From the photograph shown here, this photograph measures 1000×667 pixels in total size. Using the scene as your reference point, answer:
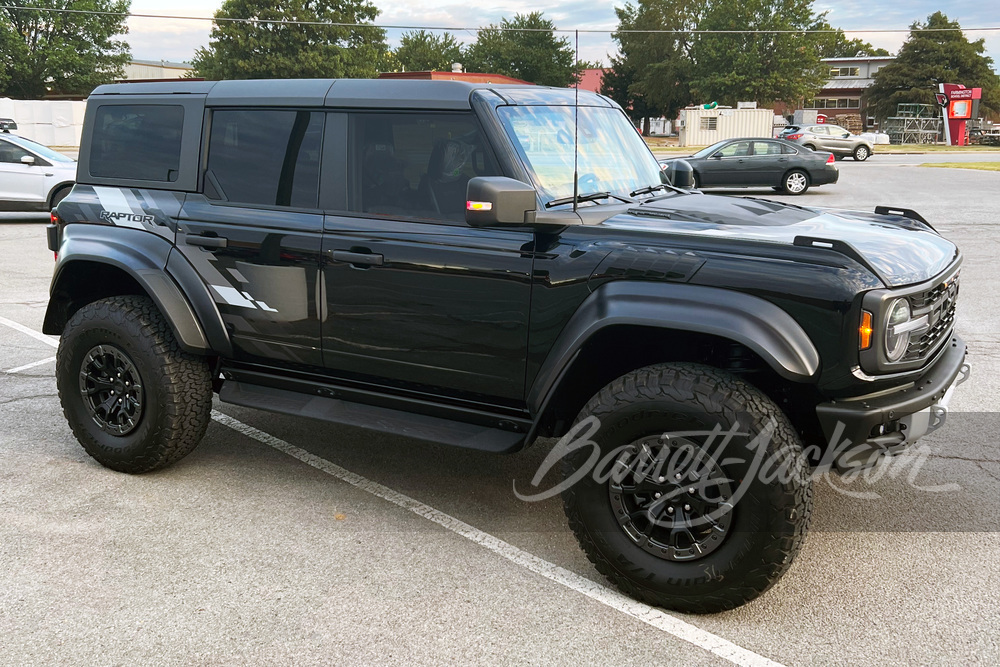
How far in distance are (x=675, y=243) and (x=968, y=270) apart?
28.8 feet

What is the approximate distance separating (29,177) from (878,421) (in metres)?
15.5

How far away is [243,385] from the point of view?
15.4 ft

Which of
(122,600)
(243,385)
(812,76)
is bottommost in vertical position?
(122,600)

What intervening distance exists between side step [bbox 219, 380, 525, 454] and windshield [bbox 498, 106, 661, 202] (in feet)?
3.50

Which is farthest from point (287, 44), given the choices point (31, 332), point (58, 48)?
point (31, 332)

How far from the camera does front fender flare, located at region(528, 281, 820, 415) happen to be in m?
3.21

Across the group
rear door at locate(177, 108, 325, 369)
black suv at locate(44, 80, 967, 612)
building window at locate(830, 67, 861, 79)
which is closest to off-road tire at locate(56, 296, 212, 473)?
black suv at locate(44, 80, 967, 612)

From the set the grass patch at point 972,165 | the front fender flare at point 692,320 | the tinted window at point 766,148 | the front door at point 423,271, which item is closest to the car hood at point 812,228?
the front fender flare at point 692,320

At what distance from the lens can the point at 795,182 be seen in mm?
22188

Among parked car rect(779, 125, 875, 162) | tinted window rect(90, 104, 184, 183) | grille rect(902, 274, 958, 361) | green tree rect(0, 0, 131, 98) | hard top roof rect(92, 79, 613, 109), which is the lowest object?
grille rect(902, 274, 958, 361)

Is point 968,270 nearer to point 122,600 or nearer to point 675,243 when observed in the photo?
point 675,243

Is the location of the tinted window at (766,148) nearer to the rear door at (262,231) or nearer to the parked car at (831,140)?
the parked car at (831,140)

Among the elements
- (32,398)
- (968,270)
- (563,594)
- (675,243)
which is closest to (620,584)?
(563,594)

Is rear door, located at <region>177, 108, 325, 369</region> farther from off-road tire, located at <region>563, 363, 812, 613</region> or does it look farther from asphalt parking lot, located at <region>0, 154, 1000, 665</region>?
off-road tire, located at <region>563, 363, 812, 613</region>
